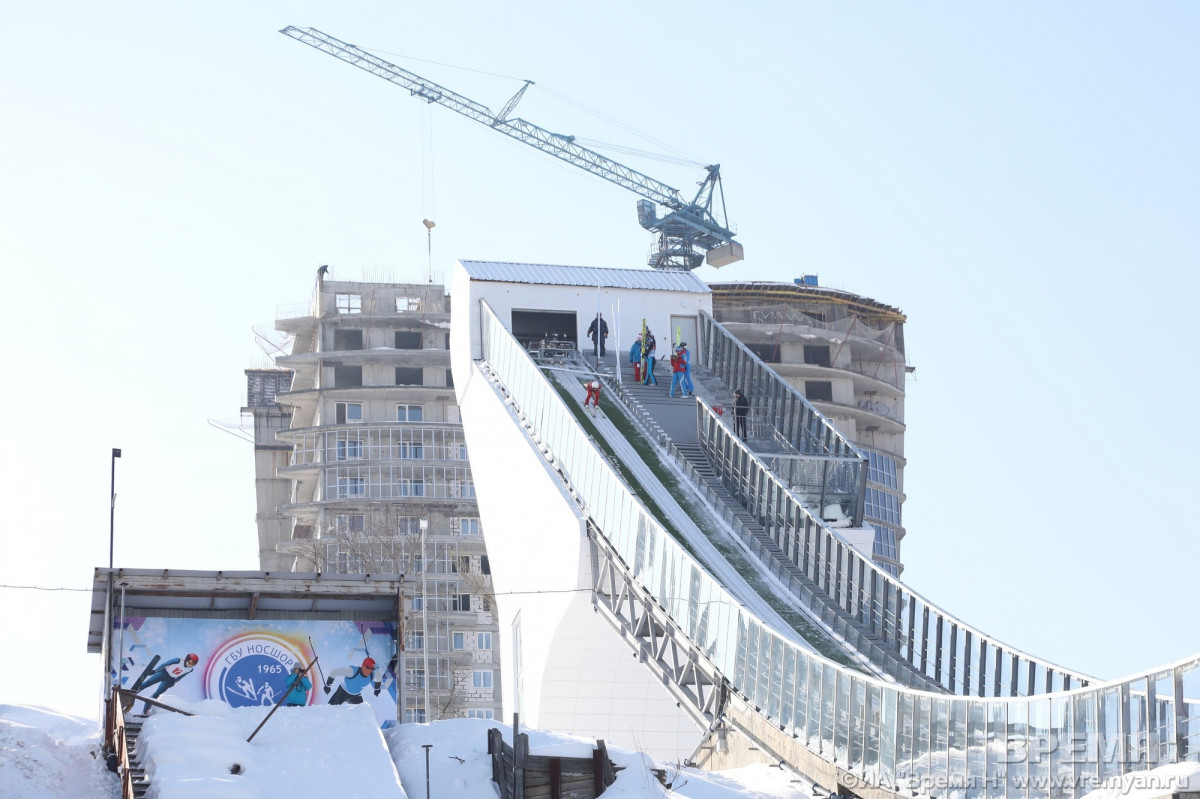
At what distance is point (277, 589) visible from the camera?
2822cm

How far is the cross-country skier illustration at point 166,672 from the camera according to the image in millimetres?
27500

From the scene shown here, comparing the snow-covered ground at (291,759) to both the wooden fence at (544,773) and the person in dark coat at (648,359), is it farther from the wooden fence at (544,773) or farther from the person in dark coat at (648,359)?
the person in dark coat at (648,359)

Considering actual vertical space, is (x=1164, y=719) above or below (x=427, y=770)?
above

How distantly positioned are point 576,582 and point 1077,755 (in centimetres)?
1726

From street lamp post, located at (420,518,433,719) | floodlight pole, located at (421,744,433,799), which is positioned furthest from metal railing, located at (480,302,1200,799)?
floodlight pole, located at (421,744,433,799)

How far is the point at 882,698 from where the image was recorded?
976 inches

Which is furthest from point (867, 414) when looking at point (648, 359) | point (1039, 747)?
point (1039, 747)

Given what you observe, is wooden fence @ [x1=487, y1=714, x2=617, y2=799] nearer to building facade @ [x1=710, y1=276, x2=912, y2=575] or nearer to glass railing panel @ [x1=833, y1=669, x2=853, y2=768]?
glass railing panel @ [x1=833, y1=669, x2=853, y2=768]

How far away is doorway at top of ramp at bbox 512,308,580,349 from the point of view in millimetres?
49812

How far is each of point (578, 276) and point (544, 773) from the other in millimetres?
29107

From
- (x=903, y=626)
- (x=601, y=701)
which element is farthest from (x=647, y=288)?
(x=903, y=626)

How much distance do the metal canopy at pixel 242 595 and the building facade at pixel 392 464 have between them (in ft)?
173

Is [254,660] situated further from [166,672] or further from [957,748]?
[957,748]

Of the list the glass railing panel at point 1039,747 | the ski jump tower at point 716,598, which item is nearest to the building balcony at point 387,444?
the ski jump tower at point 716,598
